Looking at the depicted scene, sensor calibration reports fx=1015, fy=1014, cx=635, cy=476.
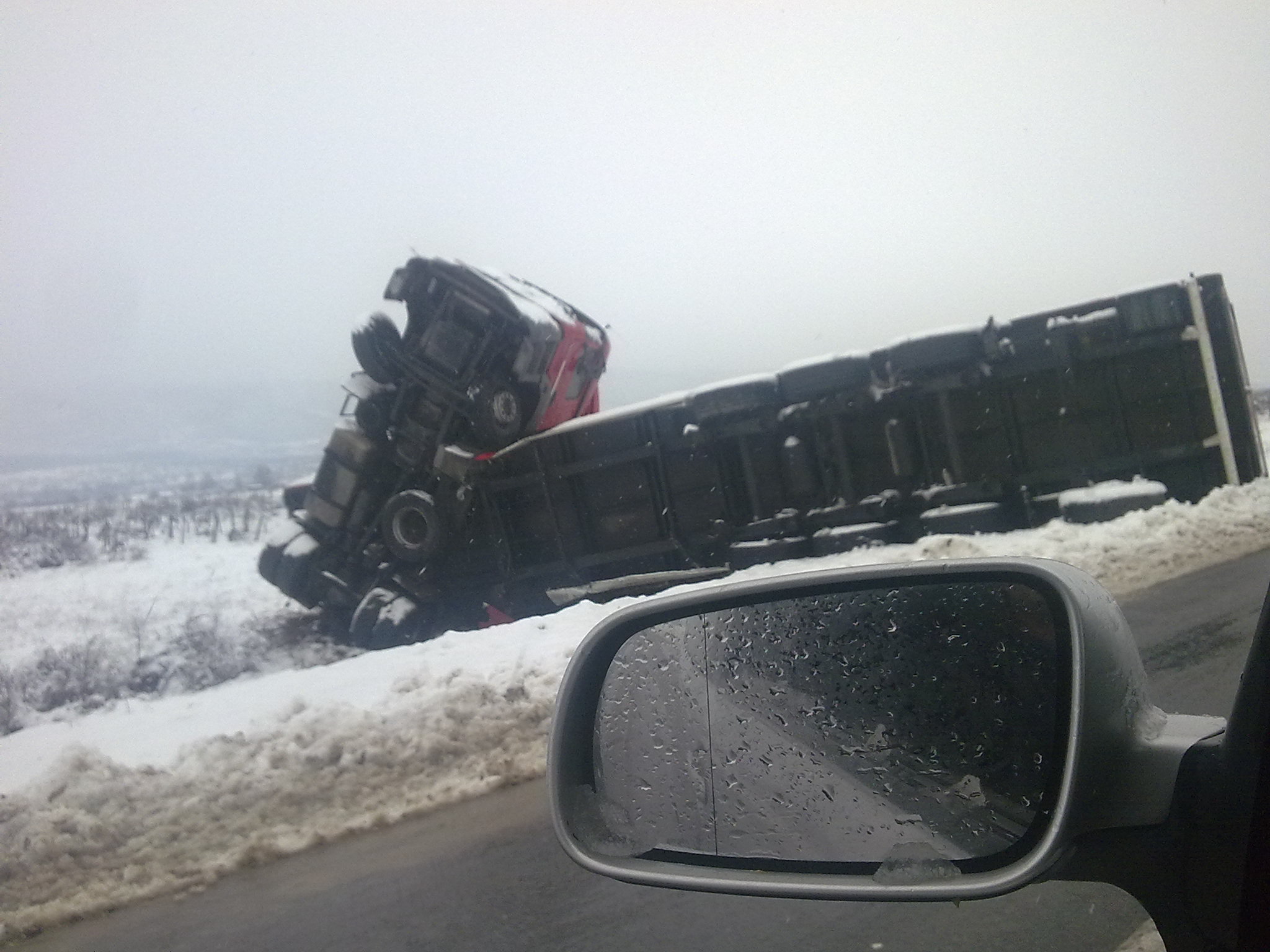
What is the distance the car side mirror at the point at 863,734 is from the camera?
120 centimetres

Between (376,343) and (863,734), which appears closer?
(863,734)

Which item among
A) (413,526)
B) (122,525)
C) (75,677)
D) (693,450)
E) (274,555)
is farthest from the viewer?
(122,525)

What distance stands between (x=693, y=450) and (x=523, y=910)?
6446mm

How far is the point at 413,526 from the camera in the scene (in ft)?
33.8

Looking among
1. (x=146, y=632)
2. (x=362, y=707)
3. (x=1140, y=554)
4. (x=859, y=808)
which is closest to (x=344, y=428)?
(x=146, y=632)

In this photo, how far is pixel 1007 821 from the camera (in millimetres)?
1311

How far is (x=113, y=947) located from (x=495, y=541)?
662 centimetres

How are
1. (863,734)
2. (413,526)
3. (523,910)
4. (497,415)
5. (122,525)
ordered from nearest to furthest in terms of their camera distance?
(863,734) < (523,910) < (497,415) < (413,526) < (122,525)

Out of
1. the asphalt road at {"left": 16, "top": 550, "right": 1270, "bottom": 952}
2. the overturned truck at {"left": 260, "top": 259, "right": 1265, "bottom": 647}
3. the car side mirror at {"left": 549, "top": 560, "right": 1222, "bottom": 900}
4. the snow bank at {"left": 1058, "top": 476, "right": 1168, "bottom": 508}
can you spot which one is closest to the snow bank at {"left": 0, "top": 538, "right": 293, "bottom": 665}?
the overturned truck at {"left": 260, "top": 259, "right": 1265, "bottom": 647}

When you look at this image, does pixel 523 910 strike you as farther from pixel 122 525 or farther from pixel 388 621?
pixel 122 525

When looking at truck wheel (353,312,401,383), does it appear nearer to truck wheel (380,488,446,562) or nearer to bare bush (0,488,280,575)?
truck wheel (380,488,446,562)

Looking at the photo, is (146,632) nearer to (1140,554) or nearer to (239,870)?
(239,870)

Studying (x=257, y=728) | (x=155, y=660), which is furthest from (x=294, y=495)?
(x=257, y=728)

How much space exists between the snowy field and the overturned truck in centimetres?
49
